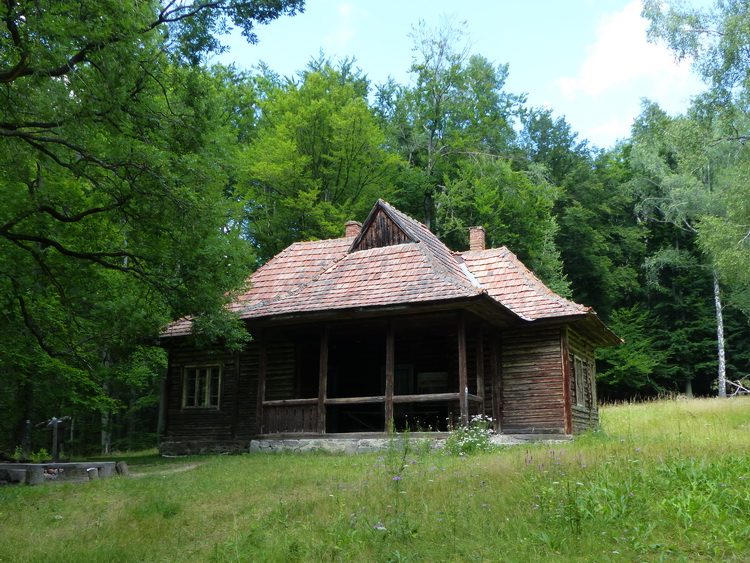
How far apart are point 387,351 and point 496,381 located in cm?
316

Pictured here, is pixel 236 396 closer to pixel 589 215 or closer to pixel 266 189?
pixel 266 189

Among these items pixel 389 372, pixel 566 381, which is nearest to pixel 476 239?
pixel 566 381

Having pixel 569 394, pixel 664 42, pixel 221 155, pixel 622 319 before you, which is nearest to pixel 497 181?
pixel 664 42

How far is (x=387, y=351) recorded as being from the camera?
1573 centimetres

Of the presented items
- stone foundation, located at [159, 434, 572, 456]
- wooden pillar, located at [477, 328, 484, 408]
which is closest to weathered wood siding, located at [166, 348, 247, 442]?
stone foundation, located at [159, 434, 572, 456]

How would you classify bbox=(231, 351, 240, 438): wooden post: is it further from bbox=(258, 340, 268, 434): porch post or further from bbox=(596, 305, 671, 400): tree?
bbox=(596, 305, 671, 400): tree

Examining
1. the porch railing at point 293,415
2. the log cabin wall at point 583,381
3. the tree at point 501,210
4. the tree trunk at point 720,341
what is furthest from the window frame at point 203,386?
the tree trunk at point 720,341

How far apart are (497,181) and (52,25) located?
74.9 ft

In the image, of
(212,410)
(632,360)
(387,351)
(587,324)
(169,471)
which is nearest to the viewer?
(169,471)

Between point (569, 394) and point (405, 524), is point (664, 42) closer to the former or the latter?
point (569, 394)

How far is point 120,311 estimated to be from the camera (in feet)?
46.6

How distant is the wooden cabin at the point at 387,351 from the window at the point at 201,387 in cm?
3

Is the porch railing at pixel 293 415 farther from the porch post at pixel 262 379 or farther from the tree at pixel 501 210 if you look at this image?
the tree at pixel 501 210

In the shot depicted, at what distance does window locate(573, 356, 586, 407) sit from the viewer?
1805 cm
